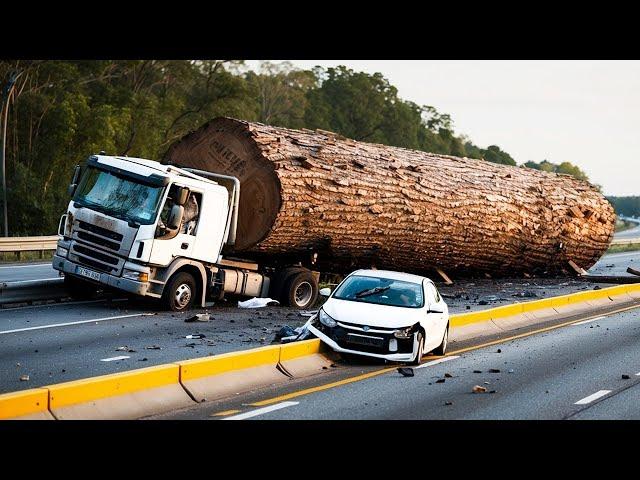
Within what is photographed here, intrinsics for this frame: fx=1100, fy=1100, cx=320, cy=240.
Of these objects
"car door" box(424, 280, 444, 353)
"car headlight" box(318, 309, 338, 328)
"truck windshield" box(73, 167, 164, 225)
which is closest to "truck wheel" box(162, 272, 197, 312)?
"truck windshield" box(73, 167, 164, 225)

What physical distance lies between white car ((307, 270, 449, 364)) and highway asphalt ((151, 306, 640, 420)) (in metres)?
0.30

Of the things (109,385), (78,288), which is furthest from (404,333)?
(78,288)

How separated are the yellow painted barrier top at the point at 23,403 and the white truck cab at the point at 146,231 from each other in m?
9.90

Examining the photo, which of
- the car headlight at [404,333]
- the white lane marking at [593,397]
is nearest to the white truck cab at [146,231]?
the car headlight at [404,333]

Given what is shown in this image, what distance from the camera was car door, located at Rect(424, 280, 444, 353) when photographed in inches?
628

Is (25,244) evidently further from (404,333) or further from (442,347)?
(404,333)

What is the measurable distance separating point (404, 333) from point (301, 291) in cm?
805

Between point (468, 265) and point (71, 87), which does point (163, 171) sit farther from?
point (71, 87)

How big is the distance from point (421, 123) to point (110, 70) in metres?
57.0

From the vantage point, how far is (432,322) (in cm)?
1609
